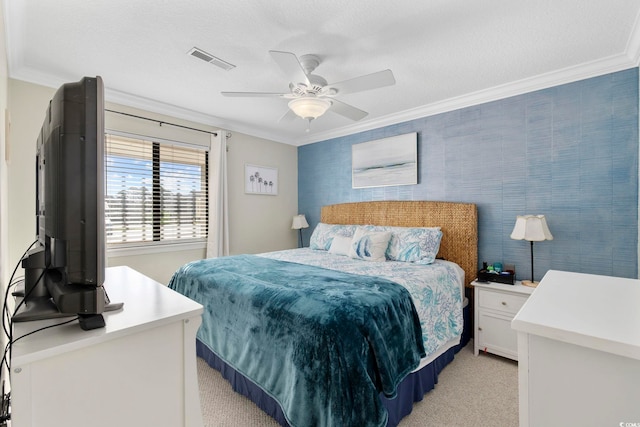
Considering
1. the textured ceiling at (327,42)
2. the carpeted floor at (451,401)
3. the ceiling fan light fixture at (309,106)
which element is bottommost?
the carpeted floor at (451,401)

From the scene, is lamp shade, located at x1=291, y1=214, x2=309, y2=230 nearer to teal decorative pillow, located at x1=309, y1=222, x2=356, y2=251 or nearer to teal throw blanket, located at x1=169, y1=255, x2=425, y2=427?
teal decorative pillow, located at x1=309, y1=222, x2=356, y2=251

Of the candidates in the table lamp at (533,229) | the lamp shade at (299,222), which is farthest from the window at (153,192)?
the table lamp at (533,229)

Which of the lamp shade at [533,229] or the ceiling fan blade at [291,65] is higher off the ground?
the ceiling fan blade at [291,65]

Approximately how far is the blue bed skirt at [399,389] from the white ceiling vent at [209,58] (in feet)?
7.73

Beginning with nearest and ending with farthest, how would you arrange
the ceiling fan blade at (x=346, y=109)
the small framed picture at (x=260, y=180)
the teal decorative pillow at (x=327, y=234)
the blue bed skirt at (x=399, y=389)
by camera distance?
1. the blue bed skirt at (x=399, y=389)
2. the ceiling fan blade at (x=346, y=109)
3. the teal decorative pillow at (x=327, y=234)
4. the small framed picture at (x=260, y=180)

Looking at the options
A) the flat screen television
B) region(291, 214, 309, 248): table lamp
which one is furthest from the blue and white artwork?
the flat screen television

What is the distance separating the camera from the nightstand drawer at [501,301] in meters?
2.44

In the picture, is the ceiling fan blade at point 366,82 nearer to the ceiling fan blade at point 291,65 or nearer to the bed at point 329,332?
the ceiling fan blade at point 291,65

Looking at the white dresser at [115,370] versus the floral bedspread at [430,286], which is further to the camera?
the floral bedspread at [430,286]

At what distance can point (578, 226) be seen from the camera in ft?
8.28

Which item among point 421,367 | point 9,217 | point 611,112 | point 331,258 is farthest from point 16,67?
point 611,112

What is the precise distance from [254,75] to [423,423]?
2.89 m

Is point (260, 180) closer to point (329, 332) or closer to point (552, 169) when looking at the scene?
point (329, 332)

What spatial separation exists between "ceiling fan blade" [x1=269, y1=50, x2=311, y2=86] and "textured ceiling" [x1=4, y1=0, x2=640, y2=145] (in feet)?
0.89
